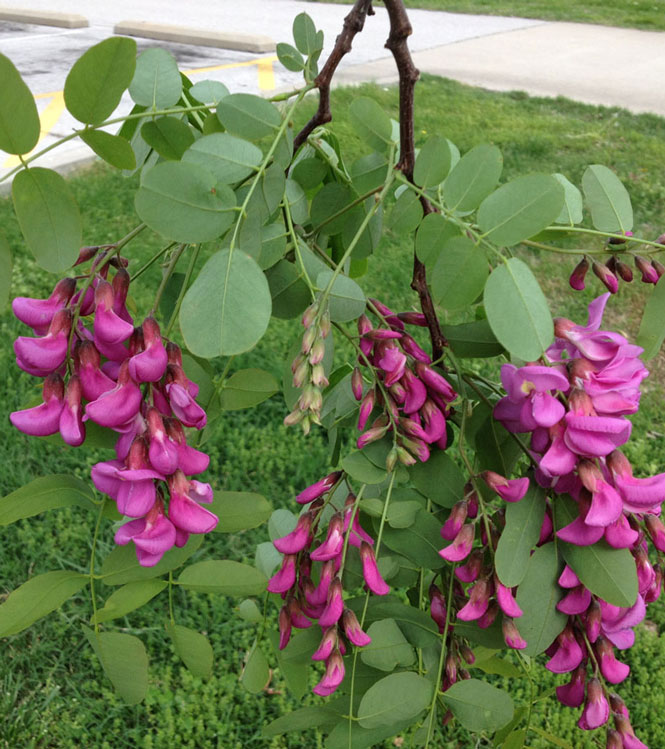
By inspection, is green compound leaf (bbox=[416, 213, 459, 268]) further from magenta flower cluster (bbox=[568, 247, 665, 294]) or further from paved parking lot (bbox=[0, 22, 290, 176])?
paved parking lot (bbox=[0, 22, 290, 176])

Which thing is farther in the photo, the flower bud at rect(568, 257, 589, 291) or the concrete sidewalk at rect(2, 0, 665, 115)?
the concrete sidewalk at rect(2, 0, 665, 115)

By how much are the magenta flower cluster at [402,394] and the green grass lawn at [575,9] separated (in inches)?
422

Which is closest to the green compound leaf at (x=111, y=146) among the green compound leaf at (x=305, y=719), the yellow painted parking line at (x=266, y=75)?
the green compound leaf at (x=305, y=719)

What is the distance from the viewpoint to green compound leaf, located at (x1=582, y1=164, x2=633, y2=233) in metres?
0.86

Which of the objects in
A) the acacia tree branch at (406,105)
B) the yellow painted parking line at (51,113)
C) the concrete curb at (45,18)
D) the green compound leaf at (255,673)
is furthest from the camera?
the concrete curb at (45,18)

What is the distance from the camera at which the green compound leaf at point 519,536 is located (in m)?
0.68

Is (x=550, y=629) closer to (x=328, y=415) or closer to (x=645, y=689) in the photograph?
(x=328, y=415)

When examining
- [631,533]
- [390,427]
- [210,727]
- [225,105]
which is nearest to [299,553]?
[390,427]

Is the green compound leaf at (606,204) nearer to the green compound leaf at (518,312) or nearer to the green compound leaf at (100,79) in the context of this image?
the green compound leaf at (518,312)

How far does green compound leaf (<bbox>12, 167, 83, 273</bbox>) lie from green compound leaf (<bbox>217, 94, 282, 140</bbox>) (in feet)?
0.47

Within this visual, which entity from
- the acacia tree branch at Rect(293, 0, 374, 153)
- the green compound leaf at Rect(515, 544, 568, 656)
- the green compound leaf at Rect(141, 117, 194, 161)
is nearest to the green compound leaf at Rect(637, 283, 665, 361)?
the green compound leaf at Rect(515, 544, 568, 656)

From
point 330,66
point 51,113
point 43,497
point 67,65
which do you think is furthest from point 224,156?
point 67,65

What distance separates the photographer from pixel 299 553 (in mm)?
796

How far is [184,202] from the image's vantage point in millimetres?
624
